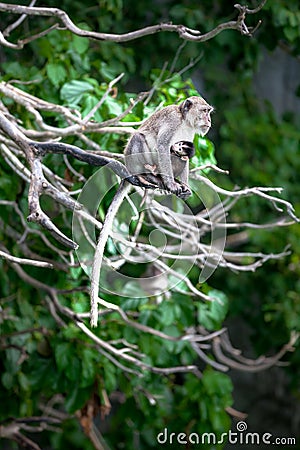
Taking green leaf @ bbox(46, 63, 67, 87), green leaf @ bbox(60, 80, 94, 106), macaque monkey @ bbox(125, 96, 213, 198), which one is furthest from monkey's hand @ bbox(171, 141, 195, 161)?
green leaf @ bbox(46, 63, 67, 87)

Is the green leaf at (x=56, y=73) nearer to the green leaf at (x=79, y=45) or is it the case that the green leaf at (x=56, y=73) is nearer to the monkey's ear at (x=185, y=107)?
the green leaf at (x=79, y=45)

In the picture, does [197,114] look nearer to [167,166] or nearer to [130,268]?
[167,166]

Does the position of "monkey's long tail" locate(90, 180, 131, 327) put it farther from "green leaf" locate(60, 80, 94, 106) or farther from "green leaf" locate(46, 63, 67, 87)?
"green leaf" locate(46, 63, 67, 87)

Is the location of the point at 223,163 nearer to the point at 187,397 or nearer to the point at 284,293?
the point at 284,293

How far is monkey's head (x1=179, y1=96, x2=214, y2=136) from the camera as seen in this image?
5.66 feet

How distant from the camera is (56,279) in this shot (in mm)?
2775

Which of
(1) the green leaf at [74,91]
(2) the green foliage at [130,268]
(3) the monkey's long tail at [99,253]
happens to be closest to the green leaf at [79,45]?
(2) the green foliage at [130,268]

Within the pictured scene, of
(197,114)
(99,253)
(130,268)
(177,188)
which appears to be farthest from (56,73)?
(99,253)

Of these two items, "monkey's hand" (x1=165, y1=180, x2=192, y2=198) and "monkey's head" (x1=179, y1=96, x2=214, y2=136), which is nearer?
"monkey's hand" (x1=165, y1=180, x2=192, y2=198)

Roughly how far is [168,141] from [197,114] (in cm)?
9

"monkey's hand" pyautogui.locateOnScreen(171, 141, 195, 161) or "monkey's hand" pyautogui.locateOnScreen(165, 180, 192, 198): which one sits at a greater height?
"monkey's hand" pyautogui.locateOnScreen(171, 141, 195, 161)

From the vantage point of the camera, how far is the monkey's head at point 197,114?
173 cm

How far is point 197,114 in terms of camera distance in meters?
1.73

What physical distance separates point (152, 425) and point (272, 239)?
1.00 m
